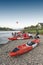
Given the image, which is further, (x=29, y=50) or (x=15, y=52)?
(x=29, y=50)

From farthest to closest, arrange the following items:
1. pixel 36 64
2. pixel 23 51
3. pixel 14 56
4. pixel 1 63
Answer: pixel 23 51, pixel 14 56, pixel 1 63, pixel 36 64

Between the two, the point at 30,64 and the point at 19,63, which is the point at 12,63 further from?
the point at 30,64

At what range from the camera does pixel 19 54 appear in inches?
654

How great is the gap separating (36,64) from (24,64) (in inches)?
45.7

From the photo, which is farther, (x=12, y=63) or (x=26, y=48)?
(x=26, y=48)

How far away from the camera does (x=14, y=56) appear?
1614 cm

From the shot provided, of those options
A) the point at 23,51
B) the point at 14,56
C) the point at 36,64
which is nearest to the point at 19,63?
the point at 36,64

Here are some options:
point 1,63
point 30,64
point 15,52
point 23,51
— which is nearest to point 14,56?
point 15,52

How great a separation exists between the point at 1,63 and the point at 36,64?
141 inches

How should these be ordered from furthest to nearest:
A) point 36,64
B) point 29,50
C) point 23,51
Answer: point 29,50 → point 23,51 → point 36,64

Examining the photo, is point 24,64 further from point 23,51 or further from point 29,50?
point 29,50

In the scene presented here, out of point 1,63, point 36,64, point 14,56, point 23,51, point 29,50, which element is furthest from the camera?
point 29,50

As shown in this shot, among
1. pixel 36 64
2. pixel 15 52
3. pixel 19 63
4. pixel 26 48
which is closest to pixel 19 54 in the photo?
pixel 15 52

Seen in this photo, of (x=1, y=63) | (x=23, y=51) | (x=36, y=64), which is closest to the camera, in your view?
(x=36, y=64)
